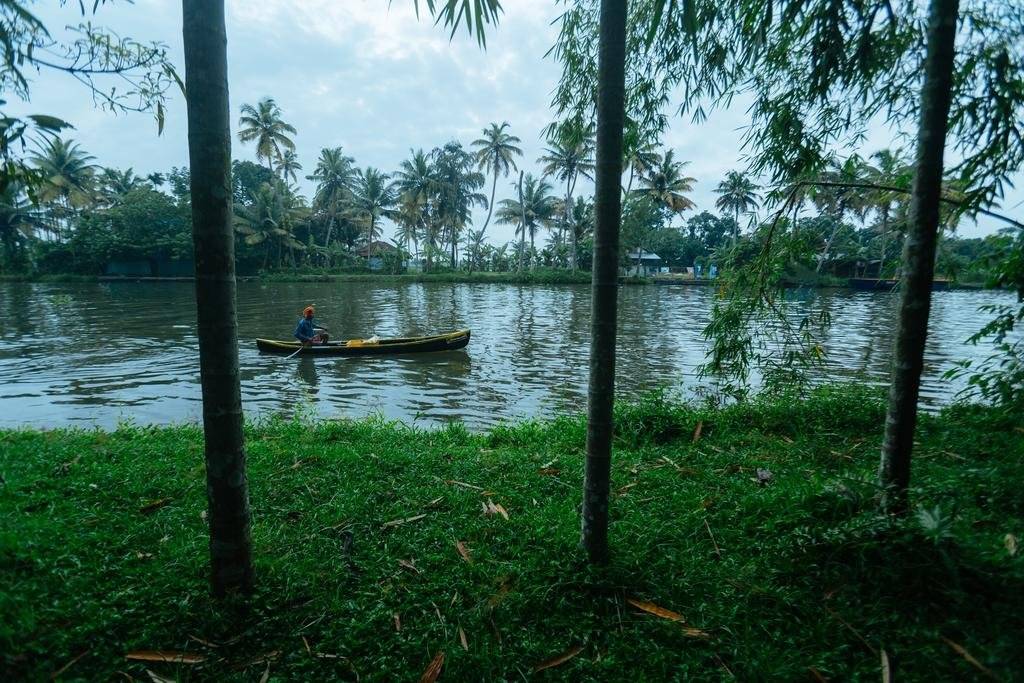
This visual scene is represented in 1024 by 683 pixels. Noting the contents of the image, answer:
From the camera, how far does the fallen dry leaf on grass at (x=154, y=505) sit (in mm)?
4078

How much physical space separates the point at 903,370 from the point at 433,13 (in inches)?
137

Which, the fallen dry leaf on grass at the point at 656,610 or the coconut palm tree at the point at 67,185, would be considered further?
the coconut palm tree at the point at 67,185

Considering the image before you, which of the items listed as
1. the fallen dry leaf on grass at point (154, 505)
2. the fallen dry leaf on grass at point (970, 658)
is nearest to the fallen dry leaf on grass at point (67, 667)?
the fallen dry leaf on grass at point (154, 505)

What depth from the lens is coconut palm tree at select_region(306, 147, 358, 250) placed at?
51750 mm

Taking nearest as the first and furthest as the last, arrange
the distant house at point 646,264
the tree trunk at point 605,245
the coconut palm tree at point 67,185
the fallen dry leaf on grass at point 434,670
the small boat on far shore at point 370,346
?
the fallen dry leaf on grass at point 434,670
the tree trunk at point 605,245
the small boat on far shore at point 370,346
the coconut palm tree at point 67,185
the distant house at point 646,264

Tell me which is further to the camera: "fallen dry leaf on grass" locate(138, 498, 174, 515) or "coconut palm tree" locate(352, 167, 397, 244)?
"coconut palm tree" locate(352, 167, 397, 244)

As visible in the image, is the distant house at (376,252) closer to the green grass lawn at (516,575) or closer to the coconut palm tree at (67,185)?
the coconut palm tree at (67,185)

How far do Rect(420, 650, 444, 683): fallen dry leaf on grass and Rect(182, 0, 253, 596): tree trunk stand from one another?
1140mm

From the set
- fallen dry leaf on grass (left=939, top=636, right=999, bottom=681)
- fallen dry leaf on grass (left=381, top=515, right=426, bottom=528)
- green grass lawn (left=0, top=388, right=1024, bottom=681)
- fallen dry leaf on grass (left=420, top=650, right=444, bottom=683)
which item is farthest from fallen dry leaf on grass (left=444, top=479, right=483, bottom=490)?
fallen dry leaf on grass (left=939, top=636, right=999, bottom=681)

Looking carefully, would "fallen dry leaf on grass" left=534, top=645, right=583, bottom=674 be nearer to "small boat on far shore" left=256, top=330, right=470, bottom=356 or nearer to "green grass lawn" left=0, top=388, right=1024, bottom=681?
"green grass lawn" left=0, top=388, right=1024, bottom=681

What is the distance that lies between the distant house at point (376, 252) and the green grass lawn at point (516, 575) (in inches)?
2066

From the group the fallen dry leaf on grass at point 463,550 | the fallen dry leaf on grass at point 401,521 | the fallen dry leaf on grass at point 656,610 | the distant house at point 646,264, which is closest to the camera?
the fallen dry leaf on grass at point 656,610

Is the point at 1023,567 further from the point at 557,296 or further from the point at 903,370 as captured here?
the point at 557,296

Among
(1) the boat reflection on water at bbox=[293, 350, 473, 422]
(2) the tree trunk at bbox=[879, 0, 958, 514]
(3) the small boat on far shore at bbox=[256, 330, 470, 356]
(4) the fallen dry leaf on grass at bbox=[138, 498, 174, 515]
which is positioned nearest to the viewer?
(2) the tree trunk at bbox=[879, 0, 958, 514]
